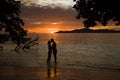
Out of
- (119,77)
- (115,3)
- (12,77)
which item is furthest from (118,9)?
(12,77)

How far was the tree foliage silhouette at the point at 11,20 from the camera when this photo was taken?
99.8 ft

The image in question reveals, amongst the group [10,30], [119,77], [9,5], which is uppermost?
[9,5]

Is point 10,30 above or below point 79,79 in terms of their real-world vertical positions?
above

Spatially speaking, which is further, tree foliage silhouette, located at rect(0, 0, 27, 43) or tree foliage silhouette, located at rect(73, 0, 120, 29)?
tree foliage silhouette, located at rect(0, 0, 27, 43)

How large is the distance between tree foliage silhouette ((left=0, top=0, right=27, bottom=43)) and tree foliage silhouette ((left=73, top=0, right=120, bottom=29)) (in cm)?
1264

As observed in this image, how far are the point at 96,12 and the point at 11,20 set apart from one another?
1467 cm

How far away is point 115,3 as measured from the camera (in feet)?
54.5

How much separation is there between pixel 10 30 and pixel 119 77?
15.0 meters

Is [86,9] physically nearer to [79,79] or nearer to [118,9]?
[118,9]

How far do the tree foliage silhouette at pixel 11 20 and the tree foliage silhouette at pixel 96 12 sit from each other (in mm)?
12640

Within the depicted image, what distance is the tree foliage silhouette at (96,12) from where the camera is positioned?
17.4 m

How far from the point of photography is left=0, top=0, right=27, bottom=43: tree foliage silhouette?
30.4 metres

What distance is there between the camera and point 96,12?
18.7 metres

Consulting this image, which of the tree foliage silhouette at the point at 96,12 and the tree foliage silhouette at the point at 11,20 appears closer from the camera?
the tree foliage silhouette at the point at 96,12
